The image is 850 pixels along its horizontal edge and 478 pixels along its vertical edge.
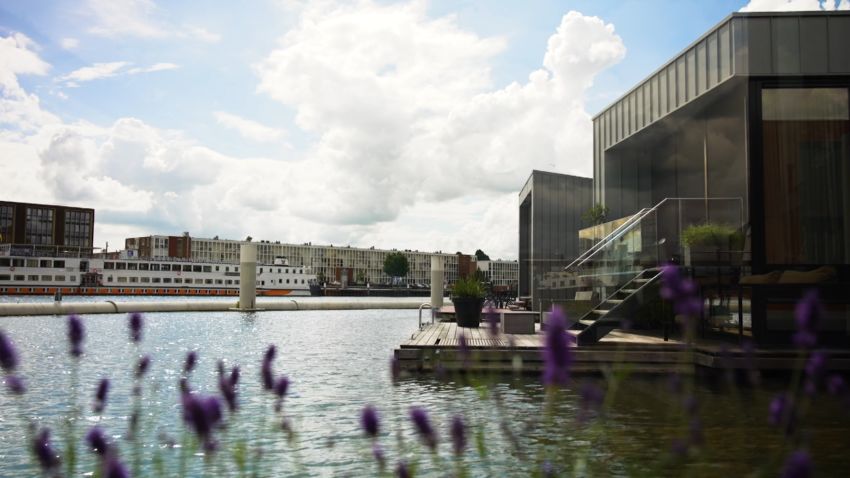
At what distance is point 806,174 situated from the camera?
1196 cm

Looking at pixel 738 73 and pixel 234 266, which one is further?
pixel 234 266

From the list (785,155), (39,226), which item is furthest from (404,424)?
(39,226)

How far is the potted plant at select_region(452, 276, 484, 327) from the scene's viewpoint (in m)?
15.5

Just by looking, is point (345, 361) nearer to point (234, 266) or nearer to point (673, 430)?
point (673, 430)

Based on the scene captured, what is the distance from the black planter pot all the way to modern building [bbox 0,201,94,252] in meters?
92.9

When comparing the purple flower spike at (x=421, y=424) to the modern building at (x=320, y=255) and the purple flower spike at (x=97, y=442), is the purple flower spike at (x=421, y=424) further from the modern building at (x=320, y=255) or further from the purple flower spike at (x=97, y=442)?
the modern building at (x=320, y=255)

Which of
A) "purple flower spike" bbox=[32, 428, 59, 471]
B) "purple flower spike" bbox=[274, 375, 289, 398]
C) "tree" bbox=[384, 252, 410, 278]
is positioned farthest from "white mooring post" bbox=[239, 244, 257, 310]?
"tree" bbox=[384, 252, 410, 278]

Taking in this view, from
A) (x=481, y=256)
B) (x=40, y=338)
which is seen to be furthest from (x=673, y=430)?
(x=481, y=256)

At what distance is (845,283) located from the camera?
11.4 meters

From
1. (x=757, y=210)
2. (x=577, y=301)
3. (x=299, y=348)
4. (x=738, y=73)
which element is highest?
(x=738, y=73)

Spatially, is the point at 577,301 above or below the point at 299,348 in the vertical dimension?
above

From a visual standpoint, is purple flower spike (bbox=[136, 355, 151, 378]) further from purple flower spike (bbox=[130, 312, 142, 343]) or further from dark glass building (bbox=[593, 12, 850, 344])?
dark glass building (bbox=[593, 12, 850, 344])

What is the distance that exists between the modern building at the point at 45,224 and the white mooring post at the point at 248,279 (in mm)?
69172

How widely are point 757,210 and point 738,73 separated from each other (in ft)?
8.04
